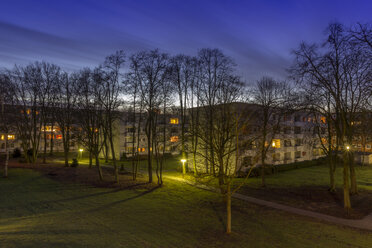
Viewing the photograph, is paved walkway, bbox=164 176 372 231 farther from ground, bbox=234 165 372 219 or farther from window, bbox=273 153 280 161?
window, bbox=273 153 280 161

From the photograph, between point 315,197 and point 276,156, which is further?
point 276,156

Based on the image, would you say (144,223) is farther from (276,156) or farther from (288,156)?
(288,156)

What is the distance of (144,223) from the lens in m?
12.6

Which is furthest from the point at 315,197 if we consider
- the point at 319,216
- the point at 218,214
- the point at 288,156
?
the point at 288,156

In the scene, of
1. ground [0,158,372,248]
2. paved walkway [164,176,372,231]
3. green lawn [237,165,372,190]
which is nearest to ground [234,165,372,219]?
green lawn [237,165,372,190]

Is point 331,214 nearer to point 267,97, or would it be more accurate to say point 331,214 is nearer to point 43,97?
point 267,97

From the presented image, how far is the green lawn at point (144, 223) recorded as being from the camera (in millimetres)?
A: 9952

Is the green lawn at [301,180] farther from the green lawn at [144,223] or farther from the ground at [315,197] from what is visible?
the green lawn at [144,223]

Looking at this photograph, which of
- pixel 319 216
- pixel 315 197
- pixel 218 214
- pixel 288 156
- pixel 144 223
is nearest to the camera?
pixel 144 223

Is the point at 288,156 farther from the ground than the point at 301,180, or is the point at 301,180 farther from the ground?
the point at 288,156

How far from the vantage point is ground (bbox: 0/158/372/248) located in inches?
393

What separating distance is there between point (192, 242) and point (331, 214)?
1098 centimetres

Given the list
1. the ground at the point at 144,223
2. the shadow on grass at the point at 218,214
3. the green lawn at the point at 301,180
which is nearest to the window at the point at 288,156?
the green lawn at the point at 301,180

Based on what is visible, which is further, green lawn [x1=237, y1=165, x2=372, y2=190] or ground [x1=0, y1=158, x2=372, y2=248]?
green lawn [x1=237, y1=165, x2=372, y2=190]
